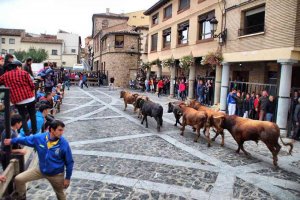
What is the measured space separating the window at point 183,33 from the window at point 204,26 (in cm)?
189

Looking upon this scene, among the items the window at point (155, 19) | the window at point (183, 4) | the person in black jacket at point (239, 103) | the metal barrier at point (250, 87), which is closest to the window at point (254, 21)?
the metal barrier at point (250, 87)

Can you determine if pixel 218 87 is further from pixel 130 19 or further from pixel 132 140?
pixel 130 19

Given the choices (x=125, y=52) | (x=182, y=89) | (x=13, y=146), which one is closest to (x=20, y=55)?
(x=125, y=52)

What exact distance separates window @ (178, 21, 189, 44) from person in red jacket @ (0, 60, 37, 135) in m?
17.5

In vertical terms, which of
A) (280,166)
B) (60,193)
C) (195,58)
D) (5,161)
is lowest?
(280,166)

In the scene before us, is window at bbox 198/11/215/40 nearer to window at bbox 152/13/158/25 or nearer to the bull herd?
the bull herd

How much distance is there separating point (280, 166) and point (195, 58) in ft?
46.7

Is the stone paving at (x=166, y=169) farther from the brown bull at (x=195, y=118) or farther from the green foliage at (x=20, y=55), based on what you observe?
the green foliage at (x=20, y=55)

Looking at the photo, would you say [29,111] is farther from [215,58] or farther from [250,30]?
[250,30]

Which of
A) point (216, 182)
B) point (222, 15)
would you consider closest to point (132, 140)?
point (216, 182)

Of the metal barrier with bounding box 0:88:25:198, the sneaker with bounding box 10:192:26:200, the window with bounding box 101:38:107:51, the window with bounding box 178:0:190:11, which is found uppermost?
the window with bounding box 178:0:190:11

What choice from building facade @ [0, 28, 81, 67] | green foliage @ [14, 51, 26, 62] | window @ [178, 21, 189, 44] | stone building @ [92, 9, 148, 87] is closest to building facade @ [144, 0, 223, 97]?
window @ [178, 21, 189, 44]

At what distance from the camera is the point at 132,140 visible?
34.4 ft

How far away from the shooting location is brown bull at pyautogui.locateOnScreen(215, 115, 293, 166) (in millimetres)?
8312
